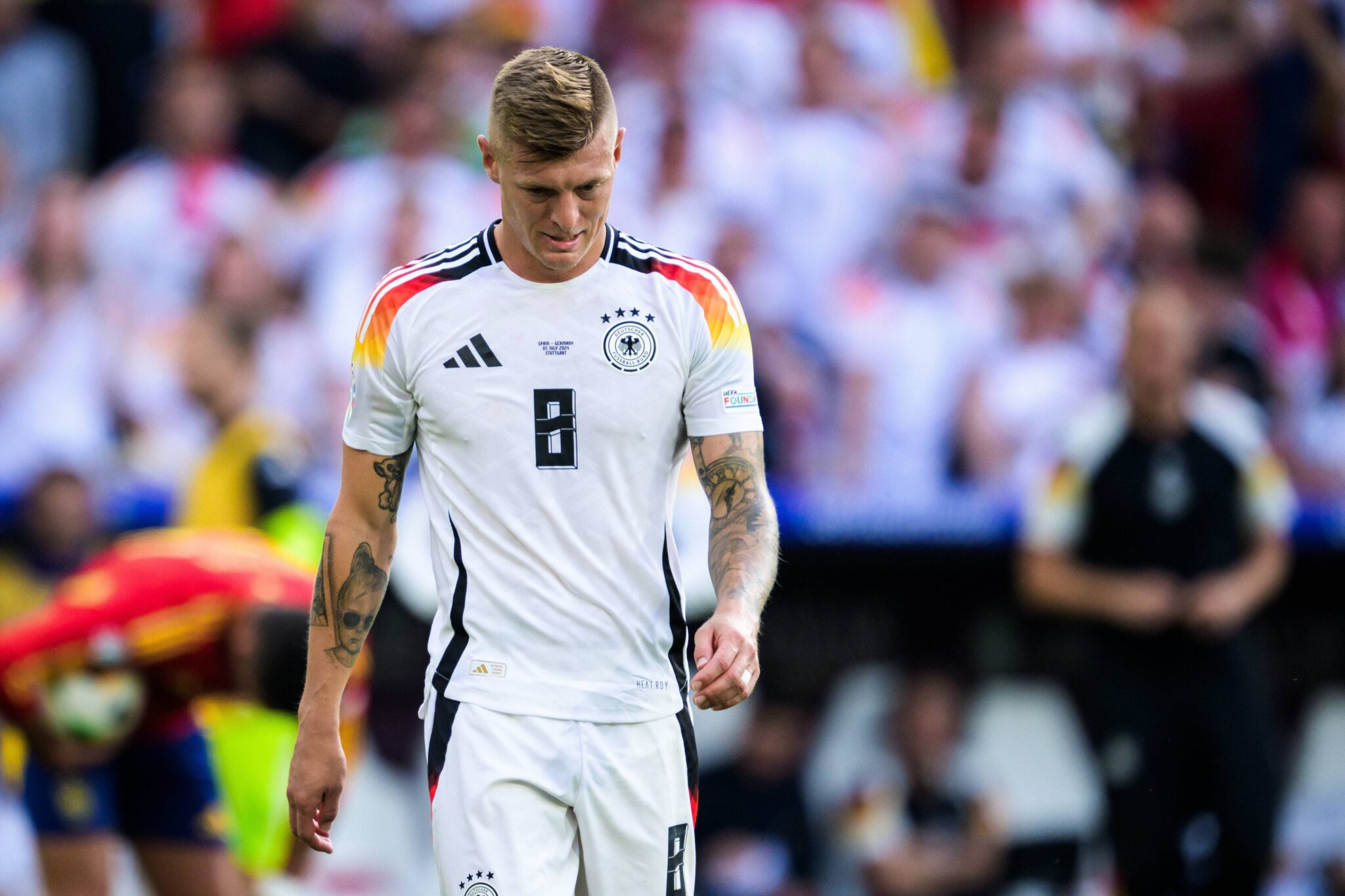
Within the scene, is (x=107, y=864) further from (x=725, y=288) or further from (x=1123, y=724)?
(x=1123, y=724)

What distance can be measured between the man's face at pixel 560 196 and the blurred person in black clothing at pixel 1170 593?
15.1ft

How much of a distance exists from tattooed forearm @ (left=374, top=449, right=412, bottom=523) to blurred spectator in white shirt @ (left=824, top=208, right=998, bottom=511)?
190 inches

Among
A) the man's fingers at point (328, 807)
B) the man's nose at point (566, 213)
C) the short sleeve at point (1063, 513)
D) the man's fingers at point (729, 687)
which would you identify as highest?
the man's nose at point (566, 213)

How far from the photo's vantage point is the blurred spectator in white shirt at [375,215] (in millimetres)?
9812

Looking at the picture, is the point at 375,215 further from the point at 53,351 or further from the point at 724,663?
the point at 724,663

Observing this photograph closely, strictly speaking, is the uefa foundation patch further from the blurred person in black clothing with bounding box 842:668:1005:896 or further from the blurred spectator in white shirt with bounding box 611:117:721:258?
the blurred spectator in white shirt with bounding box 611:117:721:258

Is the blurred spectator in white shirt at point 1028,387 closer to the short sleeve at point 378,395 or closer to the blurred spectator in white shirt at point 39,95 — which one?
the short sleeve at point 378,395

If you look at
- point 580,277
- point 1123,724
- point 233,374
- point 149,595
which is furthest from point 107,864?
point 1123,724

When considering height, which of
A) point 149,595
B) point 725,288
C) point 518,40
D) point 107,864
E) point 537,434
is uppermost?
point 518,40

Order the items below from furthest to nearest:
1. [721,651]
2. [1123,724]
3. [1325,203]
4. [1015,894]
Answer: [1325,203] → [1015,894] → [1123,724] → [721,651]

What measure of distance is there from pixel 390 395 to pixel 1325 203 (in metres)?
7.69

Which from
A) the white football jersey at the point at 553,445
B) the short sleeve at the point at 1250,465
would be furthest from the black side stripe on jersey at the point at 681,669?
the short sleeve at the point at 1250,465

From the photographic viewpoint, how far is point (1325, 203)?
10.1 meters

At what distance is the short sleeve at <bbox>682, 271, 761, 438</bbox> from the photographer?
4035 mm
